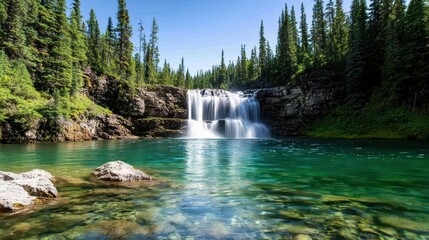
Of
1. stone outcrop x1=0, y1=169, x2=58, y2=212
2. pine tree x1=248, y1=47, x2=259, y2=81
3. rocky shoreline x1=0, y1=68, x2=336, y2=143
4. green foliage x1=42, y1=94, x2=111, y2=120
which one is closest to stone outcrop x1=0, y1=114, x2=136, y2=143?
rocky shoreline x1=0, y1=68, x2=336, y2=143

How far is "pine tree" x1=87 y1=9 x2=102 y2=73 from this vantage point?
57.5 meters

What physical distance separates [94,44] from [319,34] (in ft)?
184

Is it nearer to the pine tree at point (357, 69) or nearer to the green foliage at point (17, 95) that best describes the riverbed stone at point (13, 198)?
the green foliage at point (17, 95)

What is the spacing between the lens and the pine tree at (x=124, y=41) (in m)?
56.6

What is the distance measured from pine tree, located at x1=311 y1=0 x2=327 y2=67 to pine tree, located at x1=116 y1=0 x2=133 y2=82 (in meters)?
39.1

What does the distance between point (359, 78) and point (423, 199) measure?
137 ft

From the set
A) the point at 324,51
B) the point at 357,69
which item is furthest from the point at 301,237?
the point at 324,51

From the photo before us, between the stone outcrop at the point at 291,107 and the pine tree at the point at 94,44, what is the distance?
3431 centimetres

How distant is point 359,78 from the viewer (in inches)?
1768

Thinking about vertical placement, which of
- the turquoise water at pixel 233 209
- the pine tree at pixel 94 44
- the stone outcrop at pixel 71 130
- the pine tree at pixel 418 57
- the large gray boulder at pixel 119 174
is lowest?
the turquoise water at pixel 233 209

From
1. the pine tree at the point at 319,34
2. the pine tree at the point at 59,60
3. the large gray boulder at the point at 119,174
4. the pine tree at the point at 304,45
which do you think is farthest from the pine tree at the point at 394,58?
the pine tree at the point at 59,60

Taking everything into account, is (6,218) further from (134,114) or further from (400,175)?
(134,114)

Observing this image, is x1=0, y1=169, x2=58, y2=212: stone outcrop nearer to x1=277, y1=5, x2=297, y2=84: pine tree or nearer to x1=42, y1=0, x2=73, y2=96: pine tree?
x1=42, y1=0, x2=73, y2=96: pine tree

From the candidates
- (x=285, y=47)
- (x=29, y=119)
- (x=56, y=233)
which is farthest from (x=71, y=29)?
(x=56, y=233)
